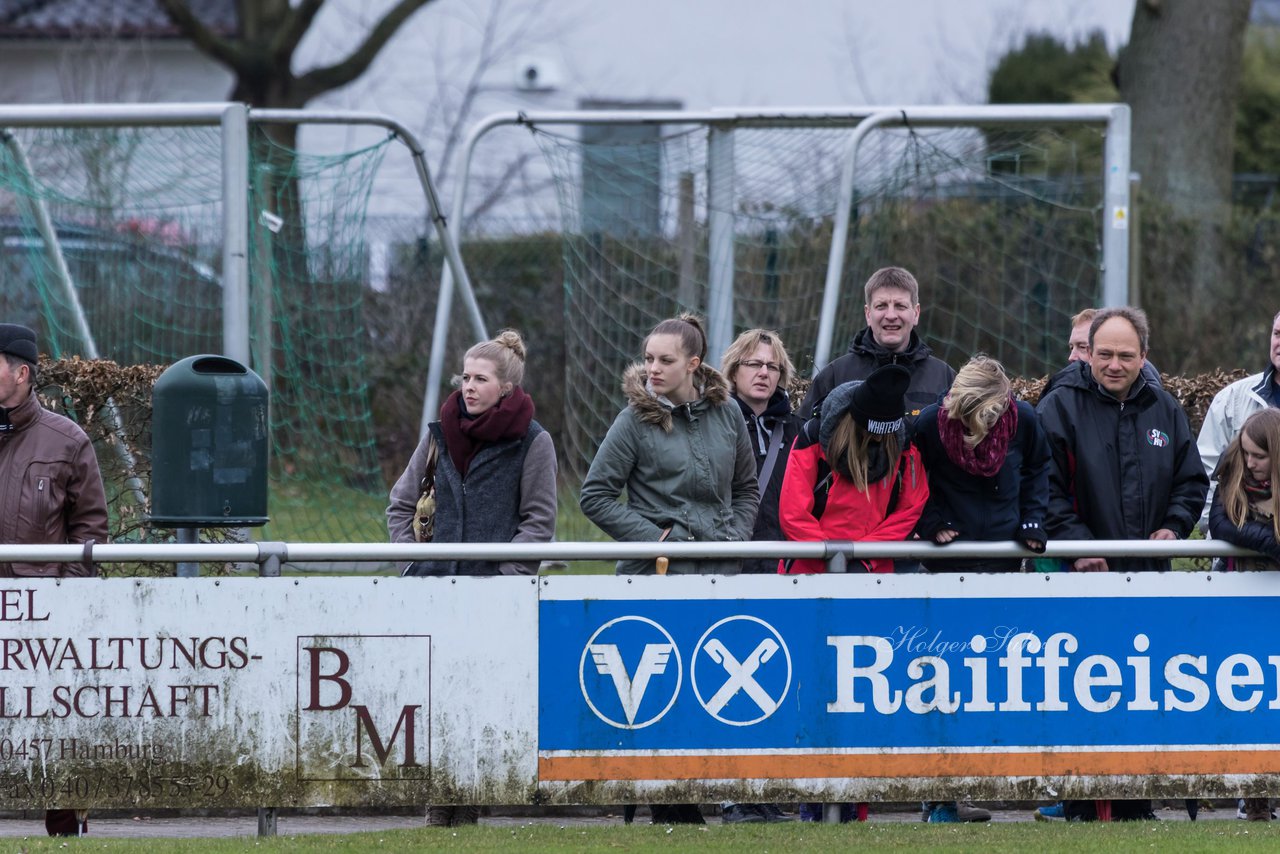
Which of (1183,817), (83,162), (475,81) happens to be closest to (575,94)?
(475,81)

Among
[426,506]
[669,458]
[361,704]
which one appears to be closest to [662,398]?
[669,458]

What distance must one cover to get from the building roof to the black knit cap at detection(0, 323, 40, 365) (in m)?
19.4

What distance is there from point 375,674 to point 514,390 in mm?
1124

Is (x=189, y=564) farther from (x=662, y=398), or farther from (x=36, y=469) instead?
(x=662, y=398)

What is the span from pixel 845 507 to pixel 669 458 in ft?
2.17

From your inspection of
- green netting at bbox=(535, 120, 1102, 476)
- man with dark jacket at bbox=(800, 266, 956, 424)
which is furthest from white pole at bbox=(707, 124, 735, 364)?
man with dark jacket at bbox=(800, 266, 956, 424)

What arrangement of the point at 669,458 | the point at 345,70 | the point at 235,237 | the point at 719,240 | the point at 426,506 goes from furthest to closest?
the point at 345,70
the point at 719,240
the point at 235,237
the point at 426,506
the point at 669,458

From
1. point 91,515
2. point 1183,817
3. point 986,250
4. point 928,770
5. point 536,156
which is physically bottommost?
point 1183,817

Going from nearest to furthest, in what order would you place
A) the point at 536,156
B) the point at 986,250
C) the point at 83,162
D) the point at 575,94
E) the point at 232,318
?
the point at 232,318, the point at 986,250, the point at 83,162, the point at 536,156, the point at 575,94

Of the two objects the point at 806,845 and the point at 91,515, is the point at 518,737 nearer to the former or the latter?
the point at 806,845

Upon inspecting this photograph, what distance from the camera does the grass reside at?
541 centimetres

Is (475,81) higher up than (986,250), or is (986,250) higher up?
(475,81)

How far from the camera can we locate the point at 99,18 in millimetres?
25375

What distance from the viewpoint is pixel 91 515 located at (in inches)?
242
